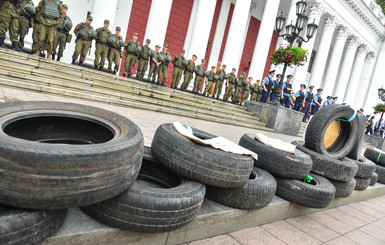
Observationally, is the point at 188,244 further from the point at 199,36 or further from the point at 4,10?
the point at 199,36

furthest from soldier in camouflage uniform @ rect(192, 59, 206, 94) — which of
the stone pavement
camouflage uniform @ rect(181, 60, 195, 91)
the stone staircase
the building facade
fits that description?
Result: the stone pavement

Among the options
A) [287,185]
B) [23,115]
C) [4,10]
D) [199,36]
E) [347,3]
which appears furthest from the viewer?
[347,3]

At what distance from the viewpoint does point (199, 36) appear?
13.6 m

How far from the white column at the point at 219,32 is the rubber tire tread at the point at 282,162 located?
1631cm

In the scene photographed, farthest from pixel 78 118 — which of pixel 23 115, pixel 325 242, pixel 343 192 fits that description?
pixel 343 192

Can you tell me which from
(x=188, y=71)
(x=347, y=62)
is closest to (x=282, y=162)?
(x=188, y=71)

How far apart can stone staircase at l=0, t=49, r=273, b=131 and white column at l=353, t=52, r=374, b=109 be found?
26.8m

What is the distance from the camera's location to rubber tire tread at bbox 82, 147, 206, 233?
156 cm

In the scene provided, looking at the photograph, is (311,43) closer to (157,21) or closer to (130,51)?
(157,21)

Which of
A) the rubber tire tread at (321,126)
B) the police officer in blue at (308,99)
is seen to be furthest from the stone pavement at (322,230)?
the police officer in blue at (308,99)

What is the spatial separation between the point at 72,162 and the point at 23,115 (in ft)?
2.44

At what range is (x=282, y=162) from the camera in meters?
2.88

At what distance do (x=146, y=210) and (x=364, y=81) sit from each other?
124 feet

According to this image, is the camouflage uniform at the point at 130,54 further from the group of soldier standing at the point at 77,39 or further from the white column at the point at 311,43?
the white column at the point at 311,43
